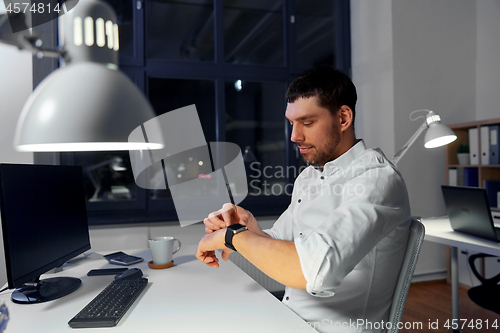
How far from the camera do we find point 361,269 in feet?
3.33

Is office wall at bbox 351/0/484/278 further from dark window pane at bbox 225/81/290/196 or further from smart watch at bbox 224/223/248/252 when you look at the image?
smart watch at bbox 224/223/248/252

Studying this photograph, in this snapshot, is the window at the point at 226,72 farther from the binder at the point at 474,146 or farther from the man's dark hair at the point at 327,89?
the man's dark hair at the point at 327,89

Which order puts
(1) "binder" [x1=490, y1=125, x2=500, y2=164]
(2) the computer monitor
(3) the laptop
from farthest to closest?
(1) "binder" [x1=490, y1=125, x2=500, y2=164] < (3) the laptop < (2) the computer monitor

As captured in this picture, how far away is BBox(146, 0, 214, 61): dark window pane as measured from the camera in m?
3.08

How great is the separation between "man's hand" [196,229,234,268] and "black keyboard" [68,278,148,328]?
0.21 m

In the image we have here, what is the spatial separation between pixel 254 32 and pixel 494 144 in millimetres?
2289

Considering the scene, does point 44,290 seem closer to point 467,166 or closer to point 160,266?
point 160,266

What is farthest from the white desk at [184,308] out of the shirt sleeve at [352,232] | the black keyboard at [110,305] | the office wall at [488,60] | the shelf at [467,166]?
the office wall at [488,60]

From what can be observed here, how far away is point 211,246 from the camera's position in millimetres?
1189

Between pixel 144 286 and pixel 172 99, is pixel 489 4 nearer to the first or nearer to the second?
pixel 172 99

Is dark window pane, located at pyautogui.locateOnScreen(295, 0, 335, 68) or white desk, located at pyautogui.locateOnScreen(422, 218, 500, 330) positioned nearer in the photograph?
white desk, located at pyautogui.locateOnScreen(422, 218, 500, 330)

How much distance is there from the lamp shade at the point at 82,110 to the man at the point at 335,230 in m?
0.44

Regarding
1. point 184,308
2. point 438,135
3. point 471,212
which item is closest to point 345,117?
point 184,308

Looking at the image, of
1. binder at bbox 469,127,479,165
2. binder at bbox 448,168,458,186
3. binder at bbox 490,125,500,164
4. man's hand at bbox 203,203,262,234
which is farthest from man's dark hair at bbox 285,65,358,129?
binder at bbox 448,168,458,186
